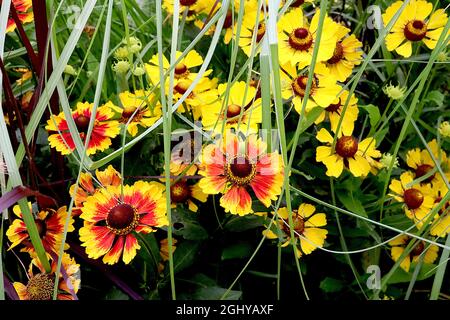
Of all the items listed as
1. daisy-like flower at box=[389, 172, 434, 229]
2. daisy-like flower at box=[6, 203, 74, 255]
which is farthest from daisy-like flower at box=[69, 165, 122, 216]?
daisy-like flower at box=[389, 172, 434, 229]

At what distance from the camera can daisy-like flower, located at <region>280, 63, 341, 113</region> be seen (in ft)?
2.13

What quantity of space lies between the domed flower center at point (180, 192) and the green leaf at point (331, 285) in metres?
0.21

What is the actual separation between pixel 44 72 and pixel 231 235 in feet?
1.00

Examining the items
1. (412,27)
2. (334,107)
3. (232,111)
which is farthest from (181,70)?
(412,27)

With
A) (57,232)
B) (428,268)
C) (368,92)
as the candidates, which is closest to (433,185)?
(428,268)

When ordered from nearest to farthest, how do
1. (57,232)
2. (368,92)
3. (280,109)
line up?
(280,109)
(57,232)
(368,92)

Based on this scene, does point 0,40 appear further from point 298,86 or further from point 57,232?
point 298,86

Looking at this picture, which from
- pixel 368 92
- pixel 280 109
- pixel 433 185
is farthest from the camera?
pixel 368 92

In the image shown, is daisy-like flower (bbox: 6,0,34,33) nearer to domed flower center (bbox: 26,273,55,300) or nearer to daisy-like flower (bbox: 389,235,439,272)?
domed flower center (bbox: 26,273,55,300)

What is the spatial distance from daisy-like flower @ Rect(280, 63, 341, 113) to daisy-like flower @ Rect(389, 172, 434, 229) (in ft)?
0.49

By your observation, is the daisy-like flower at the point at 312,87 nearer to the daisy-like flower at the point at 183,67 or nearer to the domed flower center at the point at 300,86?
the domed flower center at the point at 300,86

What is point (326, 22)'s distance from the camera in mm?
681

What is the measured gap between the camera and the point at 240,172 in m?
0.60

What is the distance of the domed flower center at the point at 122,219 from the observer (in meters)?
0.58
